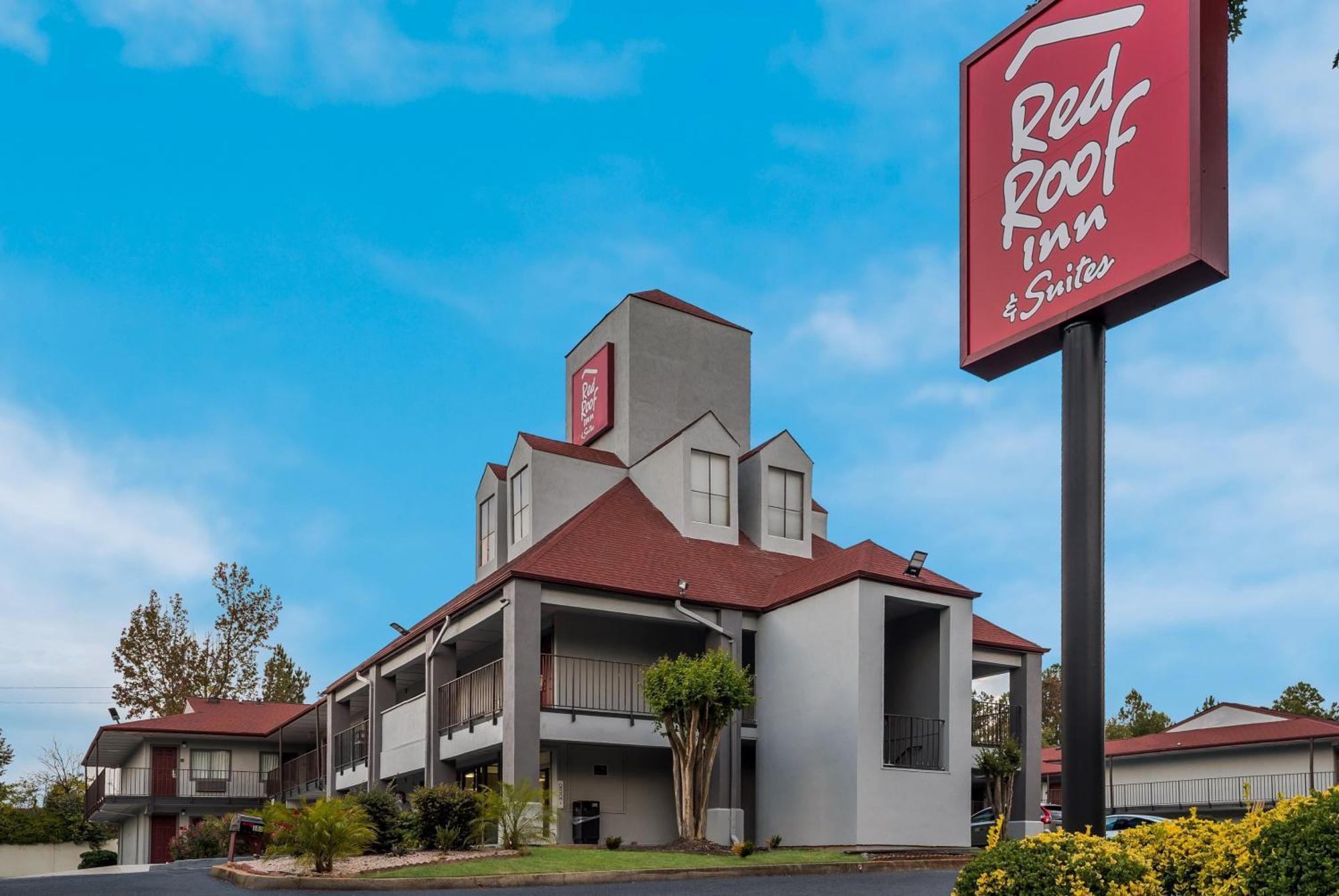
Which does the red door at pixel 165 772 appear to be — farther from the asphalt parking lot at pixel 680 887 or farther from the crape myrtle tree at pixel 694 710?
the crape myrtle tree at pixel 694 710

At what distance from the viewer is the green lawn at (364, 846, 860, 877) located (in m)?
18.9

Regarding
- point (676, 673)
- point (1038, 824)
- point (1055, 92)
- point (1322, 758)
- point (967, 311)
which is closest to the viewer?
point (1055, 92)

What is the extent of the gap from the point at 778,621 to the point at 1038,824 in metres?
7.89

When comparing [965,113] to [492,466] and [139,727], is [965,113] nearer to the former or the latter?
[492,466]

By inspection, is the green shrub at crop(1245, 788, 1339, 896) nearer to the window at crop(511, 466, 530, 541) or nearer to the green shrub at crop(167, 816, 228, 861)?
the window at crop(511, 466, 530, 541)

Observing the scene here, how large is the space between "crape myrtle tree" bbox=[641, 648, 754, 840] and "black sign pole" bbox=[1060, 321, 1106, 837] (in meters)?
13.6

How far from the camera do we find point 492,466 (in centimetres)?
3609

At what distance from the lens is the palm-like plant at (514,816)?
2191cm

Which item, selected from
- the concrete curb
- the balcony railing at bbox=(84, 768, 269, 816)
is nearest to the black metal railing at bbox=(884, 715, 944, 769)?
the concrete curb

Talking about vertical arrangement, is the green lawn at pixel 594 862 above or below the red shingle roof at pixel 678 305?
below

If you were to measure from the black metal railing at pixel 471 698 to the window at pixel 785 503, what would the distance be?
348 inches

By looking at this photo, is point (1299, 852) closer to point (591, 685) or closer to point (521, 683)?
point (521, 683)

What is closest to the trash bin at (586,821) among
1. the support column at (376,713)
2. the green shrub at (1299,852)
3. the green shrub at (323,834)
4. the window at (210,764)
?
the support column at (376,713)

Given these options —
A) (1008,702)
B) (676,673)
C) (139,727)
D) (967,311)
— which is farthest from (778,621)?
(139,727)
